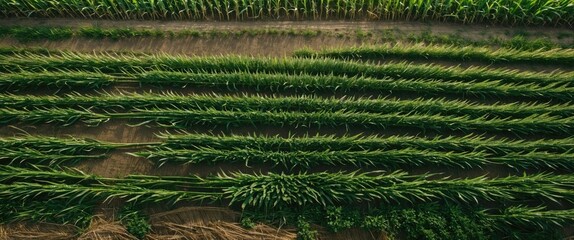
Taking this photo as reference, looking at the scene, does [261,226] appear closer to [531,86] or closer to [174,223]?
[174,223]

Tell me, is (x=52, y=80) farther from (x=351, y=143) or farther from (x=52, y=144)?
(x=351, y=143)

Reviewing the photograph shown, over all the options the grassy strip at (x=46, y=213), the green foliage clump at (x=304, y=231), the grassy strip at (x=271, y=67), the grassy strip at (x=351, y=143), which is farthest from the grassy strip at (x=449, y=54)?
the grassy strip at (x=46, y=213)

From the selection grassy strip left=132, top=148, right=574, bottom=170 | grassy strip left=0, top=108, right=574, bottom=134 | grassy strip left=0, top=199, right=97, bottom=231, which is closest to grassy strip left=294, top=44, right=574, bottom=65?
grassy strip left=0, top=108, right=574, bottom=134

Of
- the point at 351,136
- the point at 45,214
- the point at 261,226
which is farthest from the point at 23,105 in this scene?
the point at 351,136

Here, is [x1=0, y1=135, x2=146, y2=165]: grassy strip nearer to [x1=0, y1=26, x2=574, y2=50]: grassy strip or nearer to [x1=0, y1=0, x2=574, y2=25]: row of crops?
[x1=0, y1=26, x2=574, y2=50]: grassy strip

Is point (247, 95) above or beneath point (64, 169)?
above

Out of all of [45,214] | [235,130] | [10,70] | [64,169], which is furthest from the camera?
[10,70]
